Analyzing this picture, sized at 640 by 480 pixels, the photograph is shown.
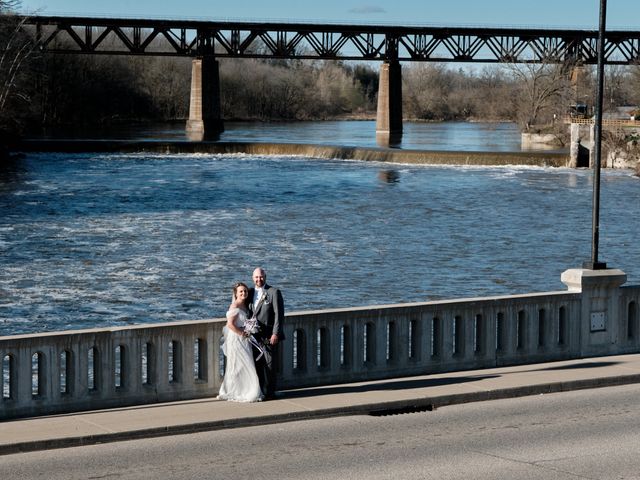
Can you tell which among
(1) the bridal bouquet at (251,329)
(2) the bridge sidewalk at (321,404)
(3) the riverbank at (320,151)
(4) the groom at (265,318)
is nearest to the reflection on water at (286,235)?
(3) the riverbank at (320,151)

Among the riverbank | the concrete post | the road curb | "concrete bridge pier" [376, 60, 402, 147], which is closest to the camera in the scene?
the road curb

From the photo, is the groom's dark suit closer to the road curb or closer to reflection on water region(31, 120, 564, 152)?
the road curb

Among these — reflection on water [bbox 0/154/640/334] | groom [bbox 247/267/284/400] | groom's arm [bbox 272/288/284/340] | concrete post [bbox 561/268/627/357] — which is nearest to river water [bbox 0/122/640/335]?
reflection on water [bbox 0/154/640/334]

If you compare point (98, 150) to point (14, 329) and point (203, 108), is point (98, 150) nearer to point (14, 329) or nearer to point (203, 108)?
point (203, 108)

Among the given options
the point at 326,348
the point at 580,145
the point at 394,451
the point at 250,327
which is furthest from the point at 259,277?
the point at 580,145

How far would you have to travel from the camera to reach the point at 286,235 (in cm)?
4506

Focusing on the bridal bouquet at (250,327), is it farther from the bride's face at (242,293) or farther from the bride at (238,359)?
the bride's face at (242,293)

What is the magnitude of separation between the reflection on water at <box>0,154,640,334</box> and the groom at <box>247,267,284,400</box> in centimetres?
1319

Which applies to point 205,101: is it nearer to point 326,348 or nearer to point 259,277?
point 326,348

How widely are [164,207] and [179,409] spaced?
41447mm

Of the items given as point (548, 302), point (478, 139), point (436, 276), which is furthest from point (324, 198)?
point (478, 139)

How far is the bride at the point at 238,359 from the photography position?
1424 centimetres

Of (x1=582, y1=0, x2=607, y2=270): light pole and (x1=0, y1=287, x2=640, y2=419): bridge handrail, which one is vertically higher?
(x1=582, y1=0, x2=607, y2=270): light pole

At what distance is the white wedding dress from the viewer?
14273mm
